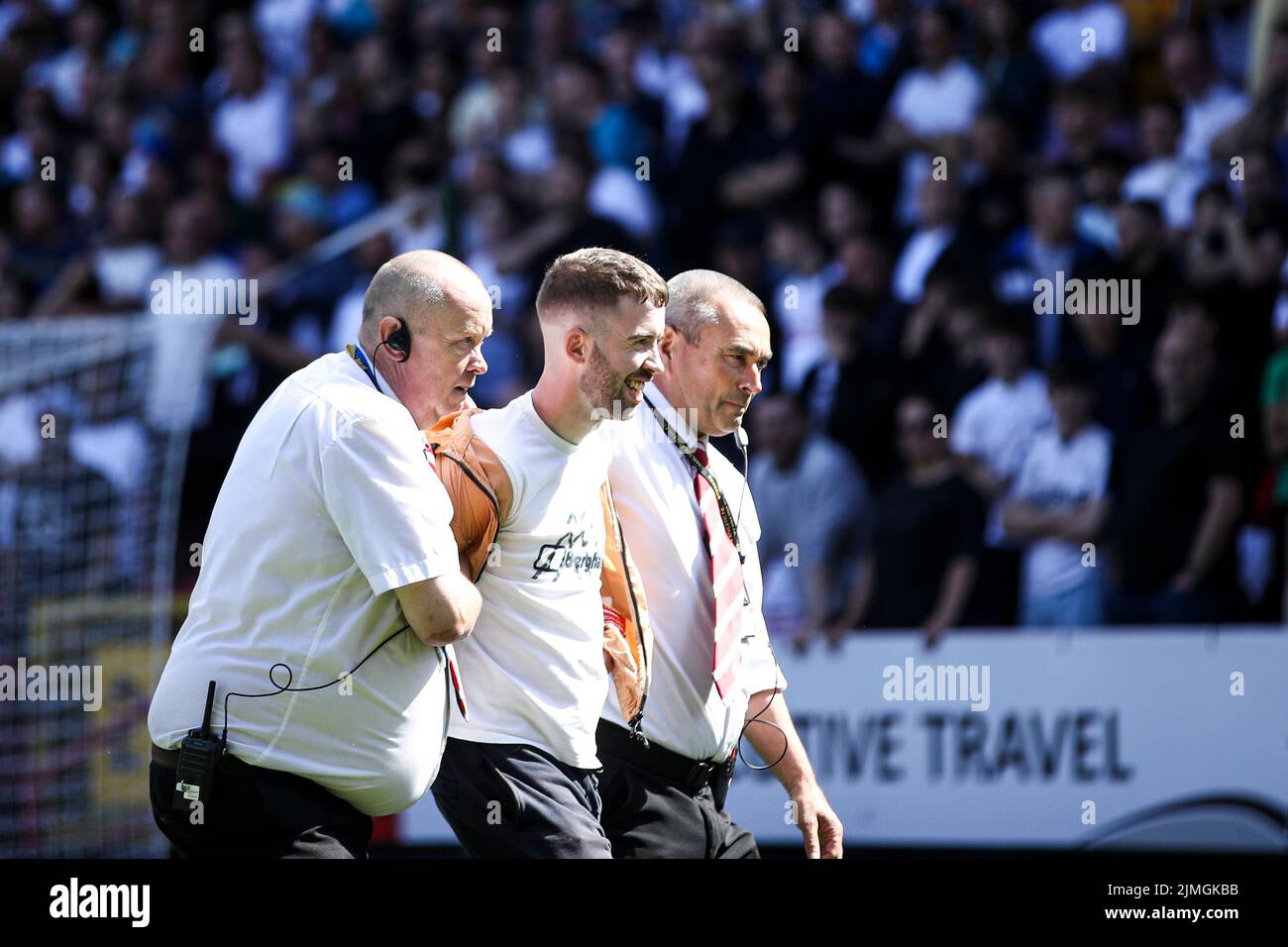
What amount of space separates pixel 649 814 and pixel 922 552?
375cm

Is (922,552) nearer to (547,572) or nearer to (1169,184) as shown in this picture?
(1169,184)

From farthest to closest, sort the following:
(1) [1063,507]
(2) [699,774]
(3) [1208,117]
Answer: (3) [1208,117]
(1) [1063,507]
(2) [699,774]

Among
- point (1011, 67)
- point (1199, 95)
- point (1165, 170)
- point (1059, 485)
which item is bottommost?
point (1059, 485)

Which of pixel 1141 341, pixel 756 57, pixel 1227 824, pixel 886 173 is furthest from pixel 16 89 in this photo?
pixel 1227 824

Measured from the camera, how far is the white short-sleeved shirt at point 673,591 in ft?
15.2

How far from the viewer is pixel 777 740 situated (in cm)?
476

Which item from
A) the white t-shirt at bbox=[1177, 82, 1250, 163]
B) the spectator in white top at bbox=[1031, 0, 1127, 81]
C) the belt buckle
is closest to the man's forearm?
the belt buckle

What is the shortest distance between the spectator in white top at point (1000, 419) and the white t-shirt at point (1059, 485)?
0.07 metres

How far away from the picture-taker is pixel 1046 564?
7.99m

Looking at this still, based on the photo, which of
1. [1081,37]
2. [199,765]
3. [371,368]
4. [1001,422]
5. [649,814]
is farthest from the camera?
[1081,37]

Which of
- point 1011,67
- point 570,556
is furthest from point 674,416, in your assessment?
point 1011,67

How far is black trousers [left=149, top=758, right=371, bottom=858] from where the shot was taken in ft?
12.1
